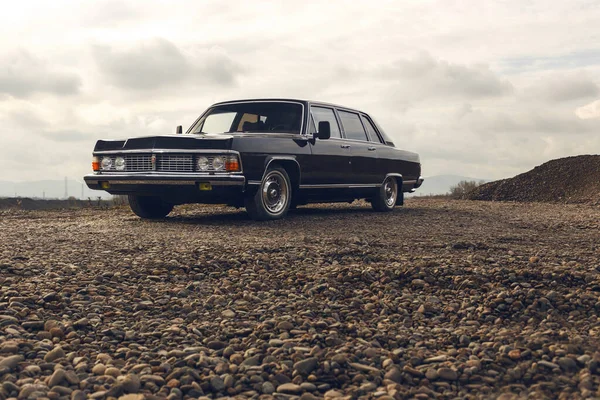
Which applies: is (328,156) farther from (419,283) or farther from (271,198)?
(419,283)

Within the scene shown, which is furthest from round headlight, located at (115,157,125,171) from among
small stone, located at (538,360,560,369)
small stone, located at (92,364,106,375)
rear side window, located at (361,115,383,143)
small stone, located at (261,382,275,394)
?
small stone, located at (538,360,560,369)

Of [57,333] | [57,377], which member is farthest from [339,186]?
[57,377]

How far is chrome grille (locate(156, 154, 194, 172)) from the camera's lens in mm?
8406

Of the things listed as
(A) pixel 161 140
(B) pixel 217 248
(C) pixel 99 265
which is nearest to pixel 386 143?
(A) pixel 161 140

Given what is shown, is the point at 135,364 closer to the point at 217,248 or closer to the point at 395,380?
the point at 395,380

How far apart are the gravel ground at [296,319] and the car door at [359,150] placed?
3993mm

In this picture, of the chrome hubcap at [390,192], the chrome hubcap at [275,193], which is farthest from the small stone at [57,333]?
the chrome hubcap at [390,192]

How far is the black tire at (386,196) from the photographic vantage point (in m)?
11.4

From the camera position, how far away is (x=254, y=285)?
15.0ft

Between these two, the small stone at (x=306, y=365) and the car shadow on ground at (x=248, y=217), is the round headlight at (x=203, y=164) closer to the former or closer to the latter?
the car shadow on ground at (x=248, y=217)

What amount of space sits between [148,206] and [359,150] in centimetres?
339

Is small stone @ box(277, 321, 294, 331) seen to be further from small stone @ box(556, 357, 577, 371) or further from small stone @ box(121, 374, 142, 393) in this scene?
small stone @ box(556, 357, 577, 371)

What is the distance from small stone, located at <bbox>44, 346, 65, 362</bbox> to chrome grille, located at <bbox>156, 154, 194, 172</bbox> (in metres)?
5.22

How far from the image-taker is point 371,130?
37.7 ft
